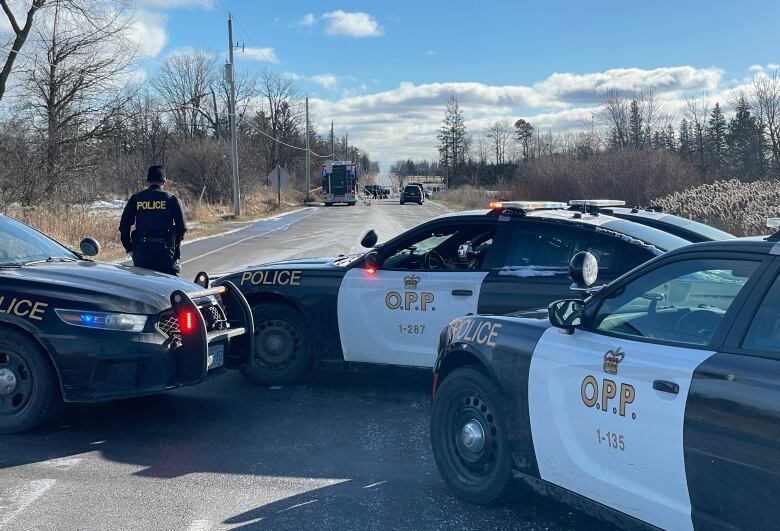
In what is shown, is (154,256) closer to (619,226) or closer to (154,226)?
(154,226)

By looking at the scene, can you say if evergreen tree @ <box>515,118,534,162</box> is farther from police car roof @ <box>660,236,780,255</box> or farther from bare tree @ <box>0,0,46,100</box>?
police car roof @ <box>660,236,780,255</box>

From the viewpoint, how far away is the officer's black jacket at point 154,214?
7.92 metres

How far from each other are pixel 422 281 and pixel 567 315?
273 centimetres

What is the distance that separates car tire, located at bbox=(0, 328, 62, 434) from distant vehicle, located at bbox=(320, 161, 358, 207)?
62.9 metres

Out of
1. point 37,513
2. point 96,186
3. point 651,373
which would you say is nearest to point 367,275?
point 37,513

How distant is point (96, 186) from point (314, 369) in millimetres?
23704

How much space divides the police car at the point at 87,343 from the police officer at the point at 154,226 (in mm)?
2173

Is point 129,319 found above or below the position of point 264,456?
above

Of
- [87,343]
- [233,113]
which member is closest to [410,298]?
[87,343]

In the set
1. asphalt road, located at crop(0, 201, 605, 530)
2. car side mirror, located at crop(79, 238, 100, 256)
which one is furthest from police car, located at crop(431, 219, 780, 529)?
car side mirror, located at crop(79, 238, 100, 256)

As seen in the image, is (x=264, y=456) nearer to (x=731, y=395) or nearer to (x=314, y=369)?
(x=314, y=369)

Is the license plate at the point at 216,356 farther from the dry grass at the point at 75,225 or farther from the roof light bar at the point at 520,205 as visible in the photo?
the dry grass at the point at 75,225

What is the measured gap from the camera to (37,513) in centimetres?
423

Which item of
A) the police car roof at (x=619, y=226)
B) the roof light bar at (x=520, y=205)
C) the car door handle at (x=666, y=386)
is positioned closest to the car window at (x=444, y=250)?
the roof light bar at (x=520, y=205)
